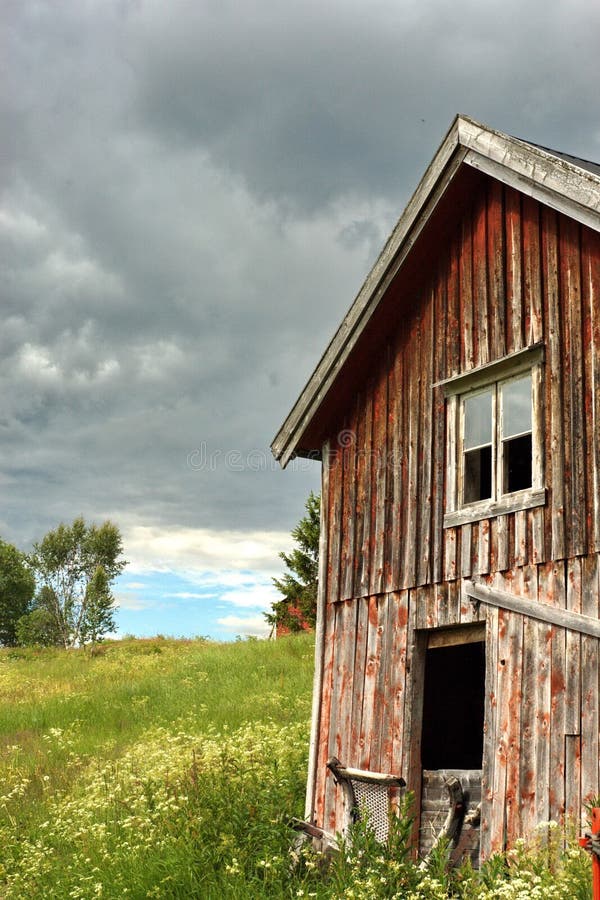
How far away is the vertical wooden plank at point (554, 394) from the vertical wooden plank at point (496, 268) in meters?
0.63

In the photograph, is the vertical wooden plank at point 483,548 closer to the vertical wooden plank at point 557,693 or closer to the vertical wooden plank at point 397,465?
the vertical wooden plank at point 557,693

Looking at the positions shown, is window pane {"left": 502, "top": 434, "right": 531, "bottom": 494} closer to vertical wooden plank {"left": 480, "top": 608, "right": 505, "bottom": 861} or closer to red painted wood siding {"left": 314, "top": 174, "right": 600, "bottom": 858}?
red painted wood siding {"left": 314, "top": 174, "right": 600, "bottom": 858}

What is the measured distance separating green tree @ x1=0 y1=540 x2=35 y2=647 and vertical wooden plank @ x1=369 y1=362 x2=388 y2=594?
7086cm

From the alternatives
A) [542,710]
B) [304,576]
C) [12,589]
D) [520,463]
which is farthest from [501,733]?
[12,589]

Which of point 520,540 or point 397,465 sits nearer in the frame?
point 520,540

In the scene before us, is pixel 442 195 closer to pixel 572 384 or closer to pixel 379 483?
pixel 572 384

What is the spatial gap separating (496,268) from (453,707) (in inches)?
258

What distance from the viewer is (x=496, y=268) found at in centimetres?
1010

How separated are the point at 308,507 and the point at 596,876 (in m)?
29.4

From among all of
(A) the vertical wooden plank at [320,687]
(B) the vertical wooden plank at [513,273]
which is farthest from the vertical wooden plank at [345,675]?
(B) the vertical wooden plank at [513,273]

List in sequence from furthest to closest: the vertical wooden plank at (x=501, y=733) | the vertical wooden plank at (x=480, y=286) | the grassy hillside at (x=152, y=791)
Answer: the vertical wooden plank at (x=480, y=286) < the grassy hillside at (x=152, y=791) < the vertical wooden plank at (x=501, y=733)

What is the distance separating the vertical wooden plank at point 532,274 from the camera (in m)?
9.43

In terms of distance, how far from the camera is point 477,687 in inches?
525

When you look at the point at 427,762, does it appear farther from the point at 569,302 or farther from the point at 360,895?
the point at 569,302
